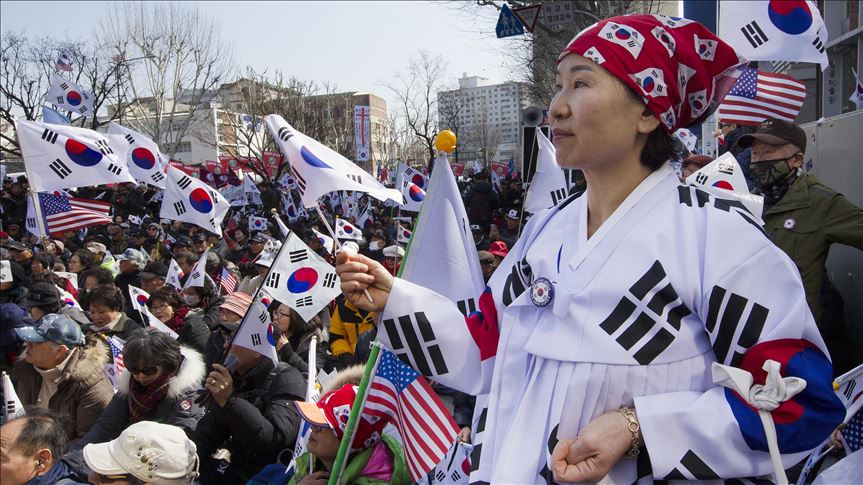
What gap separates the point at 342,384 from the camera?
11.1ft

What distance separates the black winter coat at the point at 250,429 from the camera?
3.76 meters

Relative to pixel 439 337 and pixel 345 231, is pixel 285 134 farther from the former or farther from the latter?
pixel 345 231

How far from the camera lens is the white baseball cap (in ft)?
9.83

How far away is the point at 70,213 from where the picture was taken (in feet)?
27.0

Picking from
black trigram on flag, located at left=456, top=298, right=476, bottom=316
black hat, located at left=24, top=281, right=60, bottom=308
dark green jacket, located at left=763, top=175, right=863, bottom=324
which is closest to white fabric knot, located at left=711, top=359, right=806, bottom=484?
black trigram on flag, located at left=456, top=298, right=476, bottom=316

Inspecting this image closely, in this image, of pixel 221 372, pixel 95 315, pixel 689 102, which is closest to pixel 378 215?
pixel 95 315

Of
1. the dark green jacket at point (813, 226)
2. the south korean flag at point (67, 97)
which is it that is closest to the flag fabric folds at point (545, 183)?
the dark green jacket at point (813, 226)

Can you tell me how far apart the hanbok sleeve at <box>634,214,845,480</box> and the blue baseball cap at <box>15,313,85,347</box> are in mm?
4377

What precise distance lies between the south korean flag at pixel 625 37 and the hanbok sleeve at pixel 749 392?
1.62 feet

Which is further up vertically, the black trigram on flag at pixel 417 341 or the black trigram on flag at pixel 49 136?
the black trigram on flag at pixel 49 136

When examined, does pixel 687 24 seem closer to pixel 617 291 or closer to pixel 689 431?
pixel 617 291

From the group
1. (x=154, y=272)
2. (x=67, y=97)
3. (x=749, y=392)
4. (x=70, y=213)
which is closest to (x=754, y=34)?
(x=749, y=392)

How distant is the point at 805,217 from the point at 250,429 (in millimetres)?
3321

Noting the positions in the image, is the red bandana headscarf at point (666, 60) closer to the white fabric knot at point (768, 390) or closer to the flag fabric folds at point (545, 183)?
the white fabric knot at point (768, 390)
